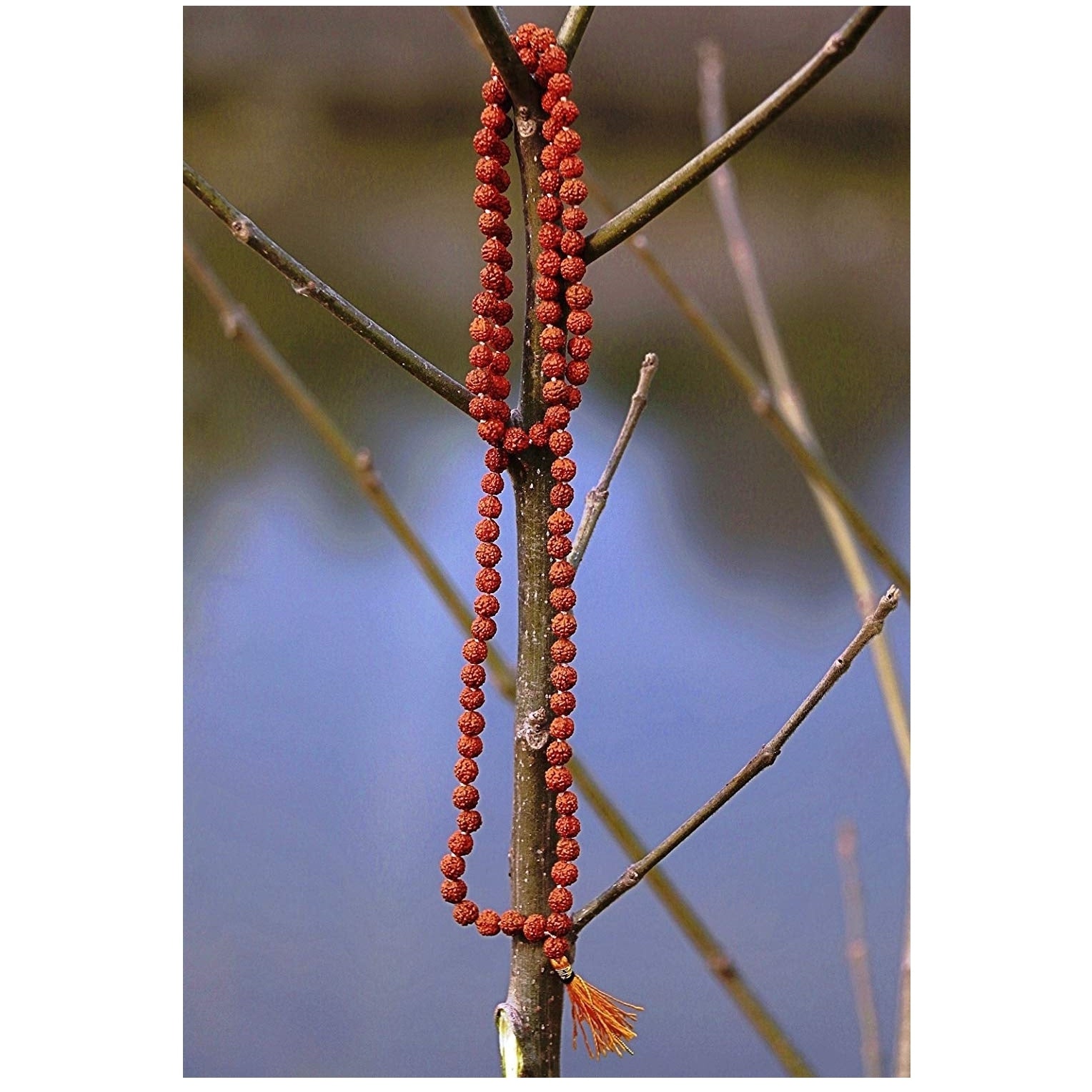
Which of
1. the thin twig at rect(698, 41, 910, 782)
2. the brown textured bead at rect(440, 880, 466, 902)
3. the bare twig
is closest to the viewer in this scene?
the bare twig

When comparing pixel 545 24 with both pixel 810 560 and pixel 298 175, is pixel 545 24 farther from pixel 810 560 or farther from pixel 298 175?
pixel 810 560

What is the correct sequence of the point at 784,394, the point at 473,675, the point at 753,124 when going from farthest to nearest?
the point at 784,394, the point at 473,675, the point at 753,124

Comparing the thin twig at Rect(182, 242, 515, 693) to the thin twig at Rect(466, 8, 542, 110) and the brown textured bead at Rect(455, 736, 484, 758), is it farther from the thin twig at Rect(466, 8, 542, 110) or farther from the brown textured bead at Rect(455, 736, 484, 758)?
the thin twig at Rect(466, 8, 542, 110)

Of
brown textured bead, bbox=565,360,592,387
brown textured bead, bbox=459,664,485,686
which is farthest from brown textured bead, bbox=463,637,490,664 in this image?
brown textured bead, bbox=565,360,592,387

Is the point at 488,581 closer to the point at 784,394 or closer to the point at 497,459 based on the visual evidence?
the point at 497,459

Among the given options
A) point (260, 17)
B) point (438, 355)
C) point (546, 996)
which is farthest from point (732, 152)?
point (438, 355)

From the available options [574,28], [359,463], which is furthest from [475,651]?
[574,28]
